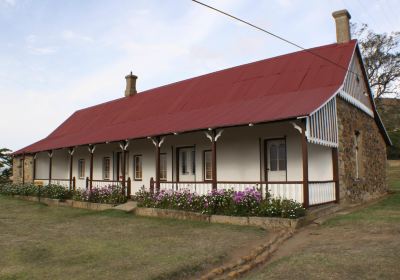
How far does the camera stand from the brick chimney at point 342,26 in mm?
16734

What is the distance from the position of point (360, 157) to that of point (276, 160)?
474cm

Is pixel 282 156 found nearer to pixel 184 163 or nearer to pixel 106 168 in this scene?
pixel 184 163

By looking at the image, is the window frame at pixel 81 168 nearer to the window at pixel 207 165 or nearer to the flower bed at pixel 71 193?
the flower bed at pixel 71 193

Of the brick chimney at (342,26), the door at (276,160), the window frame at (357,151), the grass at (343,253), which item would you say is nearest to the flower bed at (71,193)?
the door at (276,160)

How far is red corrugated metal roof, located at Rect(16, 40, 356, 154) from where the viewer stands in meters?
13.1

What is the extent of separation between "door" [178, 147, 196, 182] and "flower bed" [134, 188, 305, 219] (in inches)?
103

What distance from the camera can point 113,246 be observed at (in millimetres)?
9094

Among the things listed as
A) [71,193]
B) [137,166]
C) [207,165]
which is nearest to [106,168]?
[71,193]

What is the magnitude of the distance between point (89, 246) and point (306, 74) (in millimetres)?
10492

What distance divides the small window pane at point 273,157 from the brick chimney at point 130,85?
14912mm

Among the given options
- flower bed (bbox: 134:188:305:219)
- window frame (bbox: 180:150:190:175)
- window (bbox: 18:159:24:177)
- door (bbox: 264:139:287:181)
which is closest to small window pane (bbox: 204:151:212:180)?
window frame (bbox: 180:150:190:175)

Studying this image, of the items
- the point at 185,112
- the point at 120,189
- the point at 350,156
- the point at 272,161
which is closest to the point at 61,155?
the point at 120,189

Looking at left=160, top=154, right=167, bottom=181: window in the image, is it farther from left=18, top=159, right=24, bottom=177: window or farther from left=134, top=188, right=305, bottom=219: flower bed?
left=18, top=159, right=24, bottom=177: window

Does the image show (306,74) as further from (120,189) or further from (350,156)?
(120,189)
